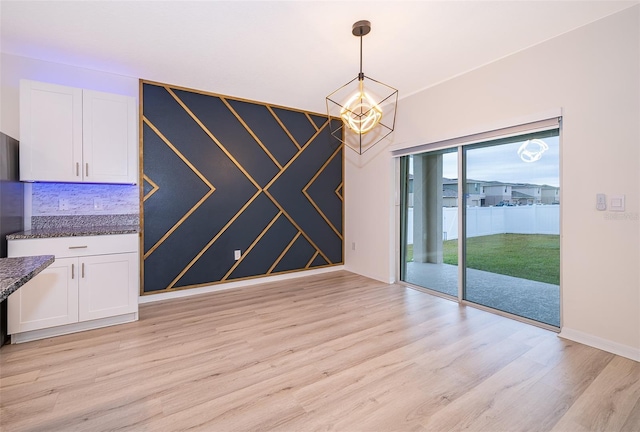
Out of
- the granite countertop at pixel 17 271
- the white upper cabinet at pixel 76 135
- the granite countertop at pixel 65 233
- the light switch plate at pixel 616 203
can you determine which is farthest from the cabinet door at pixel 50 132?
the light switch plate at pixel 616 203

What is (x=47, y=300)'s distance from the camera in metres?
2.56

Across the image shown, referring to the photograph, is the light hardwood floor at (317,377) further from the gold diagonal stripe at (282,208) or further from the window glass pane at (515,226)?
the gold diagonal stripe at (282,208)

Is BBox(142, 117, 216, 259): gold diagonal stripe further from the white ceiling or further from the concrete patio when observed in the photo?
the concrete patio

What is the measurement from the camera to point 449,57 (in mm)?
2979

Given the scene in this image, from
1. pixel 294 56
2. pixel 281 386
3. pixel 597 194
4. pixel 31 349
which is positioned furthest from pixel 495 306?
pixel 31 349

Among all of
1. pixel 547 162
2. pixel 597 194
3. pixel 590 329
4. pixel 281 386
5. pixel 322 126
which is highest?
pixel 322 126

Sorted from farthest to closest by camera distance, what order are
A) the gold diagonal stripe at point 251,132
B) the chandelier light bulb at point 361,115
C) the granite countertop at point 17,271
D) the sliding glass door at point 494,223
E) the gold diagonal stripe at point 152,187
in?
the gold diagonal stripe at point 251,132
the gold diagonal stripe at point 152,187
the sliding glass door at point 494,223
the chandelier light bulb at point 361,115
the granite countertop at point 17,271

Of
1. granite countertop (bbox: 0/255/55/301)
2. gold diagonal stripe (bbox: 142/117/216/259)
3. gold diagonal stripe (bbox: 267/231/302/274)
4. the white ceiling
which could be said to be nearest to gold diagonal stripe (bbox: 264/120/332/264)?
gold diagonal stripe (bbox: 267/231/302/274)

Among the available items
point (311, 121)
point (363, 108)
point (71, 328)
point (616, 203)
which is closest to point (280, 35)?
point (363, 108)

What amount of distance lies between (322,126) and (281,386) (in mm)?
3916

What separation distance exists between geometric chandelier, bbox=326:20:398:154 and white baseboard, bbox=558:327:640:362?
2.44 m

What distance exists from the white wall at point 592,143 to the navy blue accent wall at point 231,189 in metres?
2.52

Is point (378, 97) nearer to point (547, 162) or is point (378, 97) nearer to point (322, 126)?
point (322, 126)

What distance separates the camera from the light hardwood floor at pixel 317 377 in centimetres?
162
